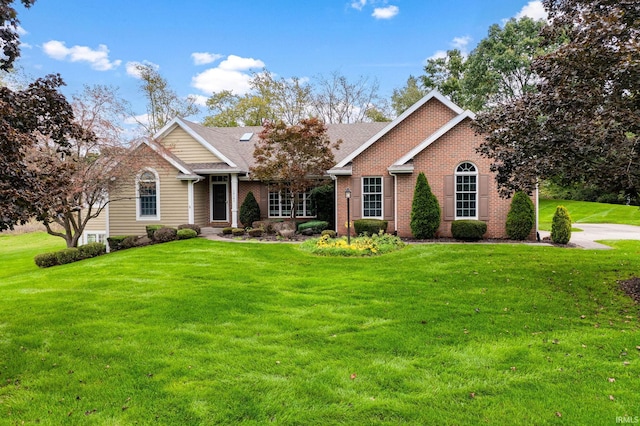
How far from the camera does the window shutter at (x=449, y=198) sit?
14812 millimetres

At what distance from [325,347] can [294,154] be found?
11.7m

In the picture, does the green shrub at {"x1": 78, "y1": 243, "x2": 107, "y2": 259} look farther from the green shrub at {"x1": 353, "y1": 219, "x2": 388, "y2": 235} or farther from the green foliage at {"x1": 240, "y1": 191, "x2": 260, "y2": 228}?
the green shrub at {"x1": 353, "y1": 219, "x2": 388, "y2": 235}

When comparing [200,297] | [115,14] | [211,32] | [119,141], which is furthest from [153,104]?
[200,297]

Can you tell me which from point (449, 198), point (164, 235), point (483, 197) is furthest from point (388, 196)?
point (164, 235)

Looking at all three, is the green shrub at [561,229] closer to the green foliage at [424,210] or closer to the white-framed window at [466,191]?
the white-framed window at [466,191]

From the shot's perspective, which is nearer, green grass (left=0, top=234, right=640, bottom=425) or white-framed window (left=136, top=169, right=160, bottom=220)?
green grass (left=0, top=234, right=640, bottom=425)

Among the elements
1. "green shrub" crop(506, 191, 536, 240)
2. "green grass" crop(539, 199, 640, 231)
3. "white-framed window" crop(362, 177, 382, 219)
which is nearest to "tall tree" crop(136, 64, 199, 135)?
"white-framed window" crop(362, 177, 382, 219)

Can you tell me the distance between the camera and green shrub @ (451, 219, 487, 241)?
1408 cm

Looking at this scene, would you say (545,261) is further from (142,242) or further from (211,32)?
(211,32)

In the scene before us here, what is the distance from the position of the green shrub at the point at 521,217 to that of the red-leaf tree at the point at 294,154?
7558 millimetres

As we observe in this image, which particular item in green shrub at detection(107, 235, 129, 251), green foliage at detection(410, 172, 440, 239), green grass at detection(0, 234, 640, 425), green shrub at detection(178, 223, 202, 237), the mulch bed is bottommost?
green grass at detection(0, 234, 640, 425)

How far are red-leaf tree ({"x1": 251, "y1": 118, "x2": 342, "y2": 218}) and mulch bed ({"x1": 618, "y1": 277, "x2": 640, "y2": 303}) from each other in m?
11.0

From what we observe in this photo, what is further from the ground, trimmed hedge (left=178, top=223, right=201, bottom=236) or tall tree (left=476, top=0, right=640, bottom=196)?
tall tree (left=476, top=0, right=640, bottom=196)

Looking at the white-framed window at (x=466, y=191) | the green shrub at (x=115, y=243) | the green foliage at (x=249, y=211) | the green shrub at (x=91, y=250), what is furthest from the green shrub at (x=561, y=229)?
the green shrub at (x=91, y=250)
